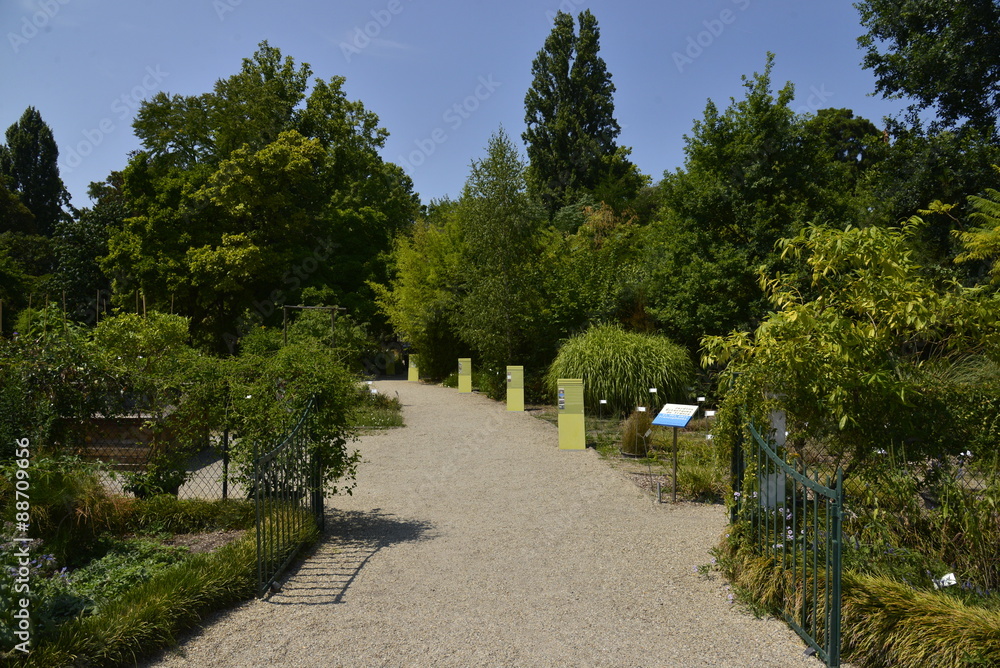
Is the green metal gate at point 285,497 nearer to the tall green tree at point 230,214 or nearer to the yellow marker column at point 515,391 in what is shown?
the yellow marker column at point 515,391

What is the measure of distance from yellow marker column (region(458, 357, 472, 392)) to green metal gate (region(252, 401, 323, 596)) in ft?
46.7

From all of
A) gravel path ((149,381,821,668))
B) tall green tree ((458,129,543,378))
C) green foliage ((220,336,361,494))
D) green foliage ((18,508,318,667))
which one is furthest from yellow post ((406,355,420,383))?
green foliage ((18,508,318,667))

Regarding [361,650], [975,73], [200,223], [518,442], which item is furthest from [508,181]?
[361,650]

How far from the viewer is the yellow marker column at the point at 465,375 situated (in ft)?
68.6

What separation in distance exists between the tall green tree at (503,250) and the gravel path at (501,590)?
1020cm

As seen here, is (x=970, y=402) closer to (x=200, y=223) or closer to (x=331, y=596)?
(x=331, y=596)

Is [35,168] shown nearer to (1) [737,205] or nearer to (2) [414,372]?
(2) [414,372]

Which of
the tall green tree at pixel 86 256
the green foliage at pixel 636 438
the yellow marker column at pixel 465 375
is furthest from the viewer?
the tall green tree at pixel 86 256

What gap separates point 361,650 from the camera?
398 centimetres

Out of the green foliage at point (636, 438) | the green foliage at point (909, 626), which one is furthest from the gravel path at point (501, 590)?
the green foliage at point (636, 438)

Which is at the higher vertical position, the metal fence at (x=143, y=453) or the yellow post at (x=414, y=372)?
the yellow post at (x=414, y=372)

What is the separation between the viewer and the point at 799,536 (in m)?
4.73

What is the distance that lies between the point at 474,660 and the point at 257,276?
79.2ft

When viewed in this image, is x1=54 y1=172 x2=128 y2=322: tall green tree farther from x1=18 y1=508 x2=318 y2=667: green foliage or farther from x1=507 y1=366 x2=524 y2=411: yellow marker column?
x1=18 y1=508 x2=318 y2=667: green foliage
